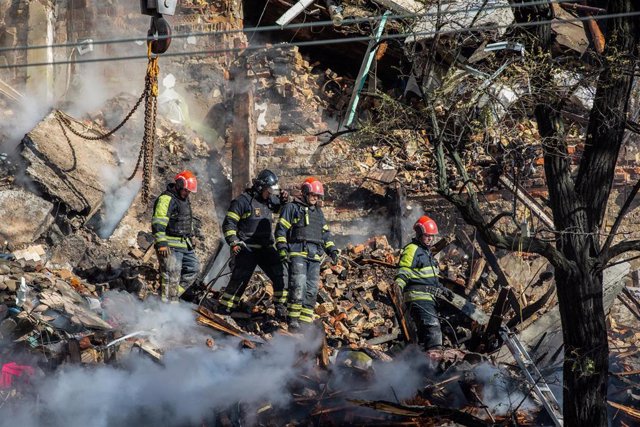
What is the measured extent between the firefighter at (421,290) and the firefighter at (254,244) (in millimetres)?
1975

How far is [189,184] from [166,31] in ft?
7.71

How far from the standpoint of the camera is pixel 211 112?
16.9 metres

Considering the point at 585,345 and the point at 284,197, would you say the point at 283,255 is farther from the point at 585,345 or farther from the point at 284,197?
the point at 585,345

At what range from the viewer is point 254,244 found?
1261 centimetres

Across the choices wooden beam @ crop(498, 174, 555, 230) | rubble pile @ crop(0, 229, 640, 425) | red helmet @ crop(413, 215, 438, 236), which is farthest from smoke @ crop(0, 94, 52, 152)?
wooden beam @ crop(498, 174, 555, 230)

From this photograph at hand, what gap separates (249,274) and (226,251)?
2.01 metres

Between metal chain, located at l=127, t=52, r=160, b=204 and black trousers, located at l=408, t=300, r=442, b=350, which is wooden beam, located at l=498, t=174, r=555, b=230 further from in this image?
metal chain, located at l=127, t=52, r=160, b=204

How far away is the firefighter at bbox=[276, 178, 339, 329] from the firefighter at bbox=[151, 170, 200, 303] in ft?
4.10

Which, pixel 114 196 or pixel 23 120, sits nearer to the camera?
pixel 114 196

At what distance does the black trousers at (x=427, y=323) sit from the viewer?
437 inches

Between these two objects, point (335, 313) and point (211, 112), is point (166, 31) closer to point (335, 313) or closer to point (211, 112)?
point (335, 313)

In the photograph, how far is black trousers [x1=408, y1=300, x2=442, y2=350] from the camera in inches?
437

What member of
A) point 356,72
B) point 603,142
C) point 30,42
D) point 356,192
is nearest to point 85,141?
point 30,42

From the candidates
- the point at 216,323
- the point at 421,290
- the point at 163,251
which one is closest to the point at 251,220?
the point at 163,251
